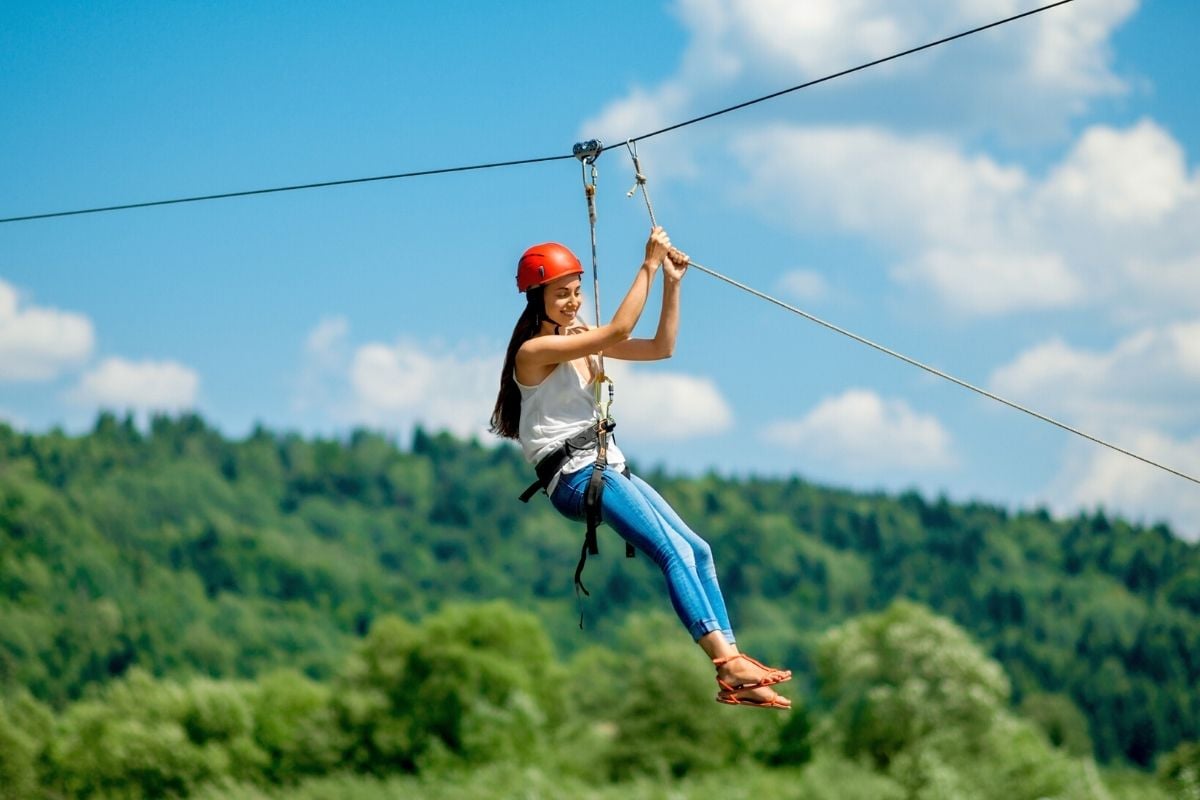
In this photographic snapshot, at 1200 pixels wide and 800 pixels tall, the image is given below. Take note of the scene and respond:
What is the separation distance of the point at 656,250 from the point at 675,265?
13cm

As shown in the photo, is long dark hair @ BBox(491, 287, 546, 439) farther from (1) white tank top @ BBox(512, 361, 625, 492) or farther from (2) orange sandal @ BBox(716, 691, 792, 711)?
(2) orange sandal @ BBox(716, 691, 792, 711)

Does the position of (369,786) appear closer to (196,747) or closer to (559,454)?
(196,747)

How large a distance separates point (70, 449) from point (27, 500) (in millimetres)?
25088

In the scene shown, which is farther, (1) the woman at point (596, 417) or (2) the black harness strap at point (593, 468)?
(2) the black harness strap at point (593, 468)

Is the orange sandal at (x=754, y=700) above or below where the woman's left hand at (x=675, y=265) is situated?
below

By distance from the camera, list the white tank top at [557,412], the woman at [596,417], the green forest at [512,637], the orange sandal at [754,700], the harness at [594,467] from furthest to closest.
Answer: the green forest at [512,637] → the white tank top at [557,412] → the harness at [594,467] → the woman at [596,417] → the orange sandal at [754,700]

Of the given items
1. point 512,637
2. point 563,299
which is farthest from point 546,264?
point 512,637

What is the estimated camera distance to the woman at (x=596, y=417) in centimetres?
867

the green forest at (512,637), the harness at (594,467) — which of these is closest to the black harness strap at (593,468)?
the harness at (594,467)

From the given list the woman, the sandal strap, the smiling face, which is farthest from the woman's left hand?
the sandal strap

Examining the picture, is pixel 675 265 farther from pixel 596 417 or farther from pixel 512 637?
pixel 512 637

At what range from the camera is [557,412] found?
30.0 feet

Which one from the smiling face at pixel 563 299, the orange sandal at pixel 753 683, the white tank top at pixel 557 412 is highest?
the smiling face at pixel 563 299

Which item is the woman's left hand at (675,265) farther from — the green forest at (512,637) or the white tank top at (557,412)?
the green forest at (512,637)
